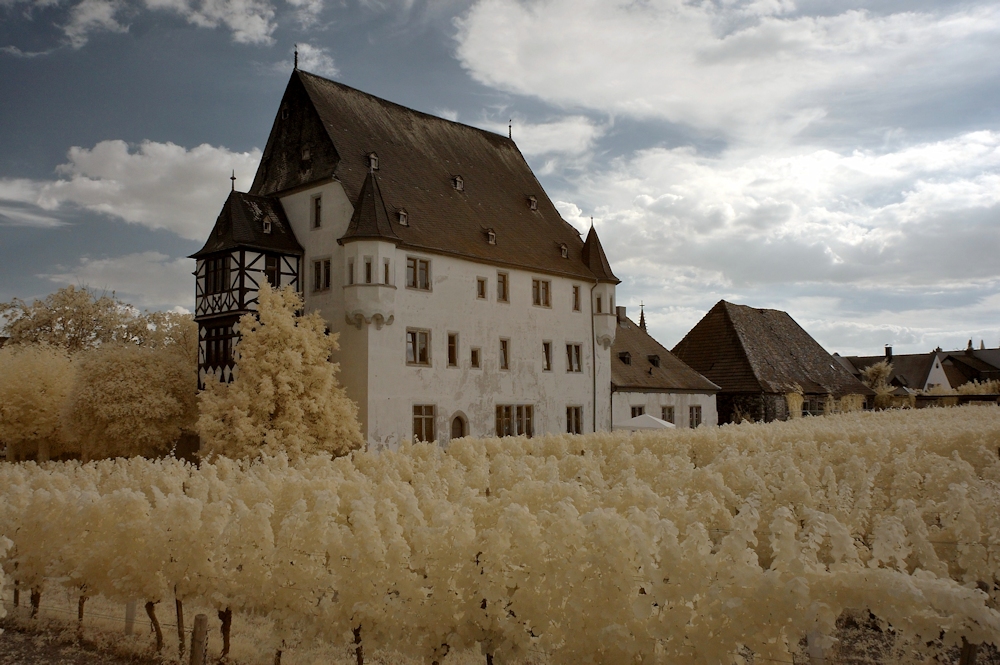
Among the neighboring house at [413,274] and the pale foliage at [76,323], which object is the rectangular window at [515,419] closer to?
the neighboring house at [413,274]

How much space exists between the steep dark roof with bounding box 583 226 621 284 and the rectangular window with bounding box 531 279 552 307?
3392mm

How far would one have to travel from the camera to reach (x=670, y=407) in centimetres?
4034

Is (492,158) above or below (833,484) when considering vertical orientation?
above

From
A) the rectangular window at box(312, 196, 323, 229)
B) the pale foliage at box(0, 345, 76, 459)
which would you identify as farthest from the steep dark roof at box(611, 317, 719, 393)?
the pale foliage at box(0, 345, 76, 459)

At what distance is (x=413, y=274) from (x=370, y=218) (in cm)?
285

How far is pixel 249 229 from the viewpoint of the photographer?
29.3 metres

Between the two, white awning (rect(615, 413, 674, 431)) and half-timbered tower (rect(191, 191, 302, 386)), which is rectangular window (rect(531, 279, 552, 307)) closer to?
white awning (rect(615, 413, 674, 431))

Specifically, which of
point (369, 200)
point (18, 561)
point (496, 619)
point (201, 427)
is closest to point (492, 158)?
point (369, 200)

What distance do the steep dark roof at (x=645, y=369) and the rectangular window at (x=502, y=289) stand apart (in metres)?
7.71

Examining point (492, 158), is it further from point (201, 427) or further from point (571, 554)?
point (571, 554)

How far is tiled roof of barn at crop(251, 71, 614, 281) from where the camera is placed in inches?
1234

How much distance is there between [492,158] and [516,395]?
13.2m

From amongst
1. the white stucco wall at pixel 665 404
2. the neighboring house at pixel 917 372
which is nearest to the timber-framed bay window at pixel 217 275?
the white stucco wall at pixel 665 404

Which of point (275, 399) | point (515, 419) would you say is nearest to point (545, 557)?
point (275, 399)
